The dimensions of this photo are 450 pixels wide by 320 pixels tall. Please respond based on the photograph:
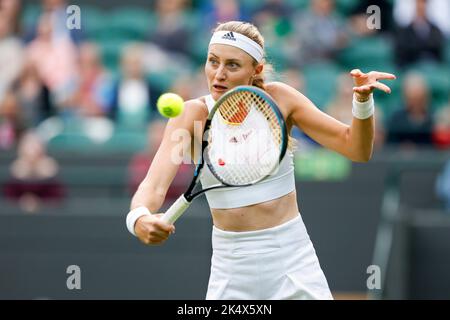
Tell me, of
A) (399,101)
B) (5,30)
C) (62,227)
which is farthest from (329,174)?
(5,30)

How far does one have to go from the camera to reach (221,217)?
5.01 meters

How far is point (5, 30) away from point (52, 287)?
3487 millimetres

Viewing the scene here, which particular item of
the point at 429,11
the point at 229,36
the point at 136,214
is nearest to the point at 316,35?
the point at 429,11

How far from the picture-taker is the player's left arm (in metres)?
4.93

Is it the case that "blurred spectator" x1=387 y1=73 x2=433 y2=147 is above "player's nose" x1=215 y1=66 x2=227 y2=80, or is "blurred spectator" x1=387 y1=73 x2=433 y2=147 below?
above

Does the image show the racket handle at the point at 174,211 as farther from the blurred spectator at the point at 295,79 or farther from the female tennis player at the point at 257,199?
the blurred spectator at the point at 295,79

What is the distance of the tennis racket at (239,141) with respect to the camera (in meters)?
4.78

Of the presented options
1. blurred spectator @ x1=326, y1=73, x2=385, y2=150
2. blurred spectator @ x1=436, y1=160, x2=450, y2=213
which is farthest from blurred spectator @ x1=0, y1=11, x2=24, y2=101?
blurred spectator @ x1=436, y1=160, x2=450, y2=213

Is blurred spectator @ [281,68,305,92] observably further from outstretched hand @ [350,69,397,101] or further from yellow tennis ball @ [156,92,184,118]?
yellow tennis ball @ [156,92,184,118]

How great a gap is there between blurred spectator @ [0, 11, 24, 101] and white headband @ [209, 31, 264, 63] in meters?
6.16

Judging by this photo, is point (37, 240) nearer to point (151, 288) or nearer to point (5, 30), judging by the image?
point (151, 288)

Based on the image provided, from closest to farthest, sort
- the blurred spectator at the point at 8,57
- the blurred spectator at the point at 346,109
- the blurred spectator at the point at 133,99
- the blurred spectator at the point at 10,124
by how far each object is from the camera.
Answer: the blurred spectator at the point at 346,109, the blurred spectator at the point at 10,124, the blurred spectator at the point at 133,99, the blurred spectator at the point at 8,57

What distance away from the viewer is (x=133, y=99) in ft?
35.2

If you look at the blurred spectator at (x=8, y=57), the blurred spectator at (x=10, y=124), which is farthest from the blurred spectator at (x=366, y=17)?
the blurred spectator at (x=10, y=124)
